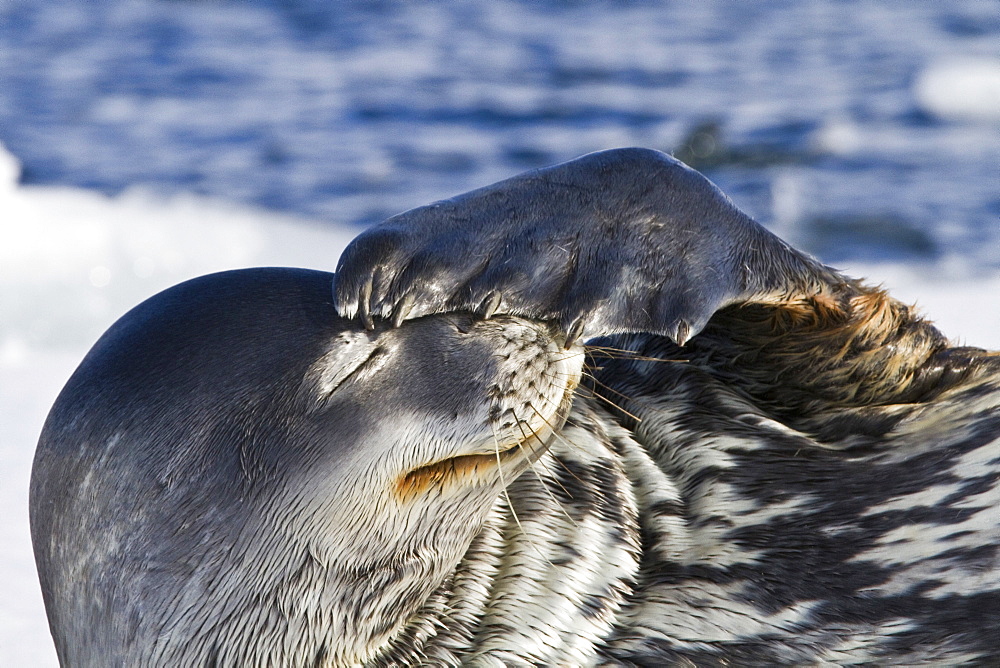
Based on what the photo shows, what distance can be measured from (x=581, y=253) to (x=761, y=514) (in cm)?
68

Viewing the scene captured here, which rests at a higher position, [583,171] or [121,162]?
[583,171]

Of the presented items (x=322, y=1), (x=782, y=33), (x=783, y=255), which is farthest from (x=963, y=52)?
(x=783, y=255)

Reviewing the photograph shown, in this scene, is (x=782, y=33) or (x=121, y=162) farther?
(x=782, y=33)

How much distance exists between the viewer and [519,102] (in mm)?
8594

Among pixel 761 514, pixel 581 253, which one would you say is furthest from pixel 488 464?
pixel 761 514

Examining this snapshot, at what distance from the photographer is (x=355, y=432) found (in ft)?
6.32

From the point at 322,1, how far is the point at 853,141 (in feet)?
18.8

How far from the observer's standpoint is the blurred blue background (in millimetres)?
6930

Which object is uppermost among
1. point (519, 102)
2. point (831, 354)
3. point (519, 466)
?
point (831, 354)

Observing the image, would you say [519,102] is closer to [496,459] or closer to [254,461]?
[496,459]

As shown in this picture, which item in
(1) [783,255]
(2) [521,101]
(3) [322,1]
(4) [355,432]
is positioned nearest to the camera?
(4) [355,432]

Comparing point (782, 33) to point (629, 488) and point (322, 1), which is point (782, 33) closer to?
point (322, 1)

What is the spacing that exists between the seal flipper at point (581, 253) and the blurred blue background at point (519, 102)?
12.7ft

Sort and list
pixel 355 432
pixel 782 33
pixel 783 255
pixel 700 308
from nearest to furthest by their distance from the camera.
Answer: pixel 355 432
pixel 700 308
pixel 783 255
pixel 782 33
